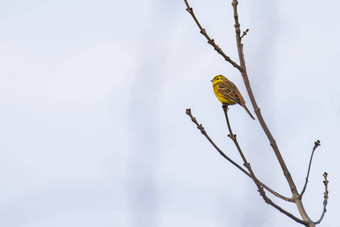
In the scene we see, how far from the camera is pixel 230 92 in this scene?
7020 millimetres

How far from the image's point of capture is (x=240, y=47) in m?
3.26

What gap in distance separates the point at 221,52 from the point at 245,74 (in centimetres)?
20

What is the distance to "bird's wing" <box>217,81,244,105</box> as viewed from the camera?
6.87m

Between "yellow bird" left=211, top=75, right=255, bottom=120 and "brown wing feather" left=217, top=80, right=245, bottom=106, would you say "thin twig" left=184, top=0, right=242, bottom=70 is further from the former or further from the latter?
"brown wing feather" left=217, top=80, right=245, bottom=106

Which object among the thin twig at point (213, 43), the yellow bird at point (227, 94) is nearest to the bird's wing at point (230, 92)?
the yellow bird at point (227, 94)

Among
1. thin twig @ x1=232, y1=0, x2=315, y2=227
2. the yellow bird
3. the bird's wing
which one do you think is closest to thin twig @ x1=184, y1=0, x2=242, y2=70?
thin twig @ x1=232, y1=0, x2=315, y2=227

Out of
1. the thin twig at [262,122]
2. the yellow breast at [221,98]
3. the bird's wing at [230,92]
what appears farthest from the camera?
the yellow breast at [221,98]

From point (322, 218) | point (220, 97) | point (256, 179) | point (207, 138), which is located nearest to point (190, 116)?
point (207, 138)

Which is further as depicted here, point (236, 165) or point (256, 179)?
point (236, 165)

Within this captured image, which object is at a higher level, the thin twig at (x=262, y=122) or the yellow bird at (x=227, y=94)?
the yellow bird at (x=227, y=94)

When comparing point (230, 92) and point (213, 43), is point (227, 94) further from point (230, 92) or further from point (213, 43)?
point (213, 43)

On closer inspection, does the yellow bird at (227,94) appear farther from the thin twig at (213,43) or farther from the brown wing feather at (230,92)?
the thin twig at (213,43)

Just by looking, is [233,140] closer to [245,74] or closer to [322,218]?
[245,74]

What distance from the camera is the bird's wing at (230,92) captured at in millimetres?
6867
